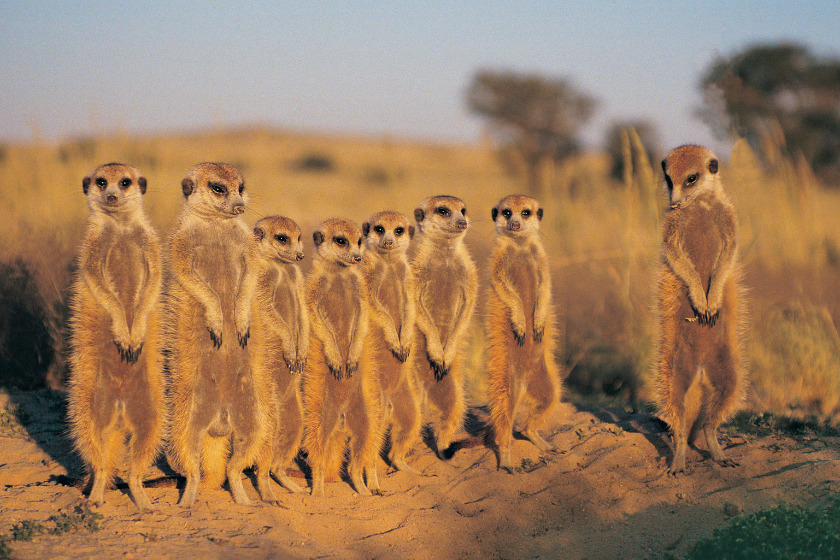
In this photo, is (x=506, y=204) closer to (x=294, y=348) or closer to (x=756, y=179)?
(x=294, y=348)

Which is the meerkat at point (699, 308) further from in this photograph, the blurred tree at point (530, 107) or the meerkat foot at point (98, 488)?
the blurred tree at point (530, 107)

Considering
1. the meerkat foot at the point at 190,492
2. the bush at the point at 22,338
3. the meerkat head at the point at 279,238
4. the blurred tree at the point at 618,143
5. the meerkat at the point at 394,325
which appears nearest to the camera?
the meerkat foot at the point at 190,492

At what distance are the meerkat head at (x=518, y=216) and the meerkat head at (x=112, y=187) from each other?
2.21 metres

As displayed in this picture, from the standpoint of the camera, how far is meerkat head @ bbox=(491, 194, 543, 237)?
448cm

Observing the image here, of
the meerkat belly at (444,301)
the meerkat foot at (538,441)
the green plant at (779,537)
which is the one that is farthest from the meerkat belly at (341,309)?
the green plant at (779,537)

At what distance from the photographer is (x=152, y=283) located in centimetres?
368

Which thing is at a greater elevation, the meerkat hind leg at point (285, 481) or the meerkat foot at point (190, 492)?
the meerkat foot at point (190, 492)

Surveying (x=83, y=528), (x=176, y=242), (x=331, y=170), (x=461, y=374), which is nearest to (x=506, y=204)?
(x=461, y=374)

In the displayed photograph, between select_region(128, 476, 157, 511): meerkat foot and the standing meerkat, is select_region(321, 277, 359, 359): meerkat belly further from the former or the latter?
select_region(128, 476, 157, 511): meerkat foot

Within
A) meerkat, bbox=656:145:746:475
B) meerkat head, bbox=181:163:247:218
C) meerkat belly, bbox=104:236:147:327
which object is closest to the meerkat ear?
meerkat head, bbox=181:163:247:218

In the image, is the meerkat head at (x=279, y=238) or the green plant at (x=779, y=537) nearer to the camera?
the green plant at (x=779, y=537)

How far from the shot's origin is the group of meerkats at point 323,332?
3.62m

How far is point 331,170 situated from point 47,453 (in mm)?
25503

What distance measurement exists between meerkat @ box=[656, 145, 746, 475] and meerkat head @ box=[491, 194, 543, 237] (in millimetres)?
838
